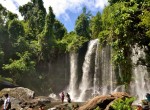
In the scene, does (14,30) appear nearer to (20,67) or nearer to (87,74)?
(20,67)

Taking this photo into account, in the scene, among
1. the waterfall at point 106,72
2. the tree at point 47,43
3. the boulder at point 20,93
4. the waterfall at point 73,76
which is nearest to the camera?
the boulder at point 20,93

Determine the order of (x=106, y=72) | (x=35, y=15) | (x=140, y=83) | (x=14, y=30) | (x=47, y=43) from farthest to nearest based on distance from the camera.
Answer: (x=35, y=15)
(x=14, y=30)
(x=47, y=43)
(x=106, y=72)
(x=140, y=83)

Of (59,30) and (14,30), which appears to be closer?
(14,30)

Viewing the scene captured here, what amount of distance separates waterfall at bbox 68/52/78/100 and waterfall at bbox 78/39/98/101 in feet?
4.82

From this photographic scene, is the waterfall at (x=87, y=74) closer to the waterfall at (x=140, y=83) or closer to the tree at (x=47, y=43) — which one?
the waterfall at (x=140, y=83)

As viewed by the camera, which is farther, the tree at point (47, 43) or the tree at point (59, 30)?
the tree at point (59, 30)

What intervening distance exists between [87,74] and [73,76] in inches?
148

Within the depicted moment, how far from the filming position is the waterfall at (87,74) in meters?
46.9

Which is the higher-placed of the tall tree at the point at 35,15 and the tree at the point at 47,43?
the tall tree at the point at 35,15

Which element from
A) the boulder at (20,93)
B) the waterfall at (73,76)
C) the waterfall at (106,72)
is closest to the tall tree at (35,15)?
the waterfall at (73,76)

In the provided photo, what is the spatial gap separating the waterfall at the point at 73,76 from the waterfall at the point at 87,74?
1.47m

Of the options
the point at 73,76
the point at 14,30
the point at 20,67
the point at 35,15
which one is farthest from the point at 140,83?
the point at 35,15

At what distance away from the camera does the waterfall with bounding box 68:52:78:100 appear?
4950cm

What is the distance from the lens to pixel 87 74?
4838 centimetres
